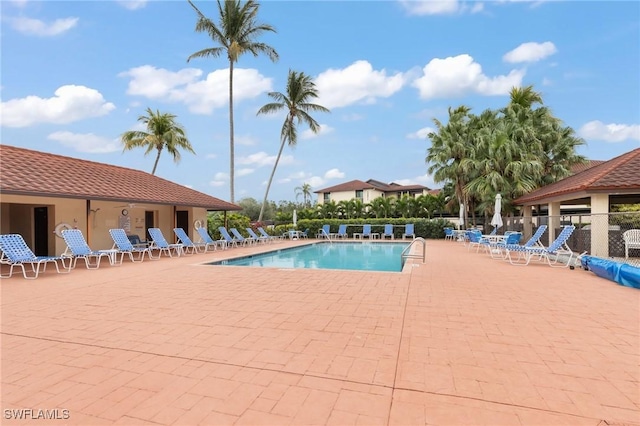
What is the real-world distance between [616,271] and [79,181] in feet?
51.2

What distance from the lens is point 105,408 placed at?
2.51 m

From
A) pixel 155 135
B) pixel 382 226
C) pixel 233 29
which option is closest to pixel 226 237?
pixel 382 226

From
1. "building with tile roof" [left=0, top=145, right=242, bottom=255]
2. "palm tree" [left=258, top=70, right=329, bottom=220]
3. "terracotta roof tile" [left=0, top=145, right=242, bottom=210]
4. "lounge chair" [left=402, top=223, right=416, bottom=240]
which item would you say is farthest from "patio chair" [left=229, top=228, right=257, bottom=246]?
"lounge chair" [left=402, top=223, right=416, bottom=240]

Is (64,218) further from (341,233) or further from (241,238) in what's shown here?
(341,233)

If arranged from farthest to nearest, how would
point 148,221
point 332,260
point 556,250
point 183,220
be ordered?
point 183,220 < point 148,221 < point 332,260 < point 556,250

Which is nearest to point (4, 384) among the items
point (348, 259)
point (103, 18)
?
point (348, 259)

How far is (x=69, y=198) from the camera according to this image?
10922mm

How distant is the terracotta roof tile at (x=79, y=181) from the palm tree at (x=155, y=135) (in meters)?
9.87

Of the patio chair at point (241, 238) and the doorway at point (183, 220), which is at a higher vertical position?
the doorway at point (183, 220)

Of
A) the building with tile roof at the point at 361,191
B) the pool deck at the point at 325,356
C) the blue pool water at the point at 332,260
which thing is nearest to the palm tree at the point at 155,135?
the blue pool water at the point at 332,260

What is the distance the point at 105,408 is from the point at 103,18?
47.9 feet

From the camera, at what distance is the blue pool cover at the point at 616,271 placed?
665 cm

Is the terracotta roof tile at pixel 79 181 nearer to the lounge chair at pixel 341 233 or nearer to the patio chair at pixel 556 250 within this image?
the lounge chair at pixel 341 233

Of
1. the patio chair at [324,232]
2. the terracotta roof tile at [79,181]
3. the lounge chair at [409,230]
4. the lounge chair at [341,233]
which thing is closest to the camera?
the terracotta roof tile at [79,181]
